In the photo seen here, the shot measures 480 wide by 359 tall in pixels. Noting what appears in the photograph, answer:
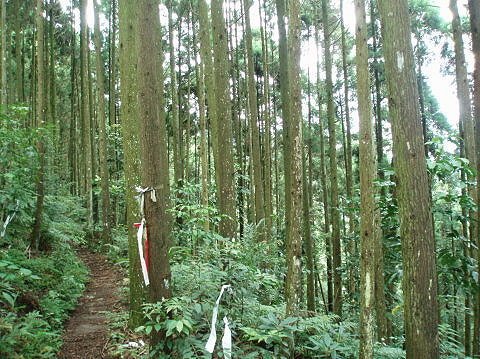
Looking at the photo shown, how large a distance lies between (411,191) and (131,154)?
138 inches

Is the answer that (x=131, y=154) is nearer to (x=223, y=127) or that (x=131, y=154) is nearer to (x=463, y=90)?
(x=223, y=127)

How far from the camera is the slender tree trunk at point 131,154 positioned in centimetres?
505

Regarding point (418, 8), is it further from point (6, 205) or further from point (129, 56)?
point (6, 205)

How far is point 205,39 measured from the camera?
8125mm

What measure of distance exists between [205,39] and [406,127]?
5.65 m

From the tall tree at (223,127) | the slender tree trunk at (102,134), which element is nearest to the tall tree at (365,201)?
the tall tree at (223,127)

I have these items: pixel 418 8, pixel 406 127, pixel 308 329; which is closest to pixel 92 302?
pixel 308 329

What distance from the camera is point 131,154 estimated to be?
5238 millimetres

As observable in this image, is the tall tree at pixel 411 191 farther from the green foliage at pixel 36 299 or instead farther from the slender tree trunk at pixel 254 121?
the slender tree trunk at pixel 254 121

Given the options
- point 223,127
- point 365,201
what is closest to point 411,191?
point 365,201

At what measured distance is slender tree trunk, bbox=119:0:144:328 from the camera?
16.6ft

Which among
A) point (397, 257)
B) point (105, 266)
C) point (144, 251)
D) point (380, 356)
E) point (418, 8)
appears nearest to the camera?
point (144, 251)

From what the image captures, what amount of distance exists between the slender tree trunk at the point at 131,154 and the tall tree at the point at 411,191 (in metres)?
3.04

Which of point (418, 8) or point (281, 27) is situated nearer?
point (281, 27)
